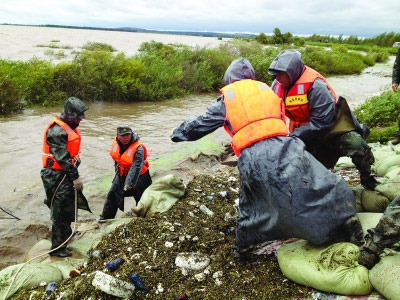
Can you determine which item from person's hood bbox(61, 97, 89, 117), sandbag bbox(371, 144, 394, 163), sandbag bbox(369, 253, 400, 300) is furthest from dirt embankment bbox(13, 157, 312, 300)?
sandbag bbox(371, 144, 394, 163)

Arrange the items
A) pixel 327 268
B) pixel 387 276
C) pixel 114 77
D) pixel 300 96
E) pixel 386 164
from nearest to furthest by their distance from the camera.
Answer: pixel 387 276 → pixel 327 268 → pixel 300 96 → pixel 386 164 → pixel 114 77

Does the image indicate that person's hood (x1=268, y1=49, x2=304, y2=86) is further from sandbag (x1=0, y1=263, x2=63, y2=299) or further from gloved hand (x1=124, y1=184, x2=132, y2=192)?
sandbag (x1=0, y1=263, x2=63, y2=299)

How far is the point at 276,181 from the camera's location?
7.85 ft

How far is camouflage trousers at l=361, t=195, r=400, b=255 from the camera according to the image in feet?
6.94

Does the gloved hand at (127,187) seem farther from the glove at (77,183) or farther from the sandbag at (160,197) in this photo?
the glove at (77,183)

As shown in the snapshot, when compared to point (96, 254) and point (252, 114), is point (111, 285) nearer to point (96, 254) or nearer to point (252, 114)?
point (96, 254)

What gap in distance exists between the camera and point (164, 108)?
1271 cm

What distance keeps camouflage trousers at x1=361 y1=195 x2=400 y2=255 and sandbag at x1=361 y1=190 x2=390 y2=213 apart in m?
0.95

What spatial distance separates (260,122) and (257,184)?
430mm

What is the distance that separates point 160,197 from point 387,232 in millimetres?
2451

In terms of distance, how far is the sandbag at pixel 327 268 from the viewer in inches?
→ 87.9

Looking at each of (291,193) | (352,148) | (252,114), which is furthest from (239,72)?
(352,148)

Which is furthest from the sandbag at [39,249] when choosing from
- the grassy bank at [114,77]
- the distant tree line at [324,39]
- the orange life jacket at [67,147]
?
the distant tree line at [324,39]

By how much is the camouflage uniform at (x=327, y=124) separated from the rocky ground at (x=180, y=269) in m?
1.06
